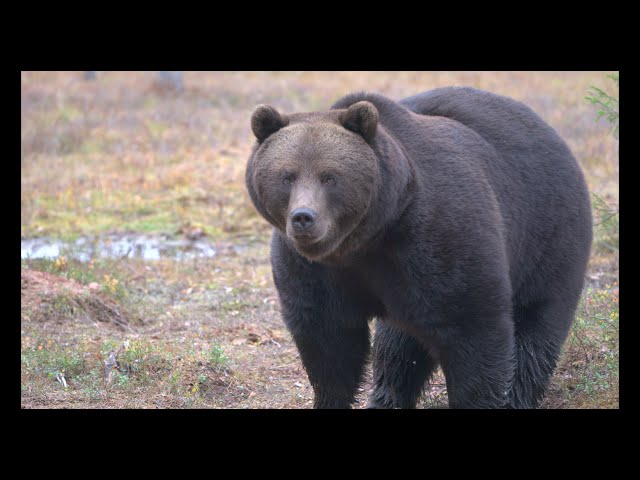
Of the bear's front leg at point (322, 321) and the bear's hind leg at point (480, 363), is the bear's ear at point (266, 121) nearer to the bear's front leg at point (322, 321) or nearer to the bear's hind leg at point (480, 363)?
the bear's front leg at point (322, 321)

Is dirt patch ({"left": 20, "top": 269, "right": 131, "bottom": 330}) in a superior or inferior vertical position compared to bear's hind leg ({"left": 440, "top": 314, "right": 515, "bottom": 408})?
inferior

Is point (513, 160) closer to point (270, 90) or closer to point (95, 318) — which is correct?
point (95, 318)

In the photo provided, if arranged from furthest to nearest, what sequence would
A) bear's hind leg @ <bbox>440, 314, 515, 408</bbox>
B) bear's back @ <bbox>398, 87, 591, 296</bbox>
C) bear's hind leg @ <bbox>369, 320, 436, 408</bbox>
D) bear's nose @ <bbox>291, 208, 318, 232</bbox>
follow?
bear's hind leg @ <bbox>369, 320, 436, 408</bbox>, bear's back @ <bbox>398, 87, 591, 296</bbox>, bear's hind leg @ <bbox>440, 314, 515, 408</bbox>, bear's nose @ <bbox>291, 208, 318, 232</bbox>

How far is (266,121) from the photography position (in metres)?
5.43

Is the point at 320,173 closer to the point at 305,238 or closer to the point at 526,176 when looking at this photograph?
the point at 305,238

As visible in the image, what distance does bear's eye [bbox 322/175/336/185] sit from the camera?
517cm

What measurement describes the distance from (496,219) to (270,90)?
58.2ft

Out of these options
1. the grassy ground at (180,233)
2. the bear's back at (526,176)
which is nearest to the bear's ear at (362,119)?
the bear's back at (526,176)

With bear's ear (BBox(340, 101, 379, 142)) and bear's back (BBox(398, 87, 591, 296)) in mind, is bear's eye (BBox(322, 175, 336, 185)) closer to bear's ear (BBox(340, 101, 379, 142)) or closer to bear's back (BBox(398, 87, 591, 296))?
bear's ear (BBox(340, 101, 379, 142))

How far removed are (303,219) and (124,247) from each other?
7960 millimetres

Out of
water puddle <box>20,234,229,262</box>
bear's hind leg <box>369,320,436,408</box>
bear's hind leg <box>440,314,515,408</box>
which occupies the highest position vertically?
bear's hind leg <box>440,314,515,408</box>

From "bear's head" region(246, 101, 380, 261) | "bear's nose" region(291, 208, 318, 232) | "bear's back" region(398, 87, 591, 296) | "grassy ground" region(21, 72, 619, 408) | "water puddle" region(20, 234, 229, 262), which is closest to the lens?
"bear's nose" region(291, 208, 318, 232)

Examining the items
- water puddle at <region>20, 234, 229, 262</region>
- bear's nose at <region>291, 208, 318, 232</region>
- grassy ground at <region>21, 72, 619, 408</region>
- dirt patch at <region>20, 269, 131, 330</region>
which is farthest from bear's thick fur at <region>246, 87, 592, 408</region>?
water puddle at <region>20, 234, 229, 262</region>

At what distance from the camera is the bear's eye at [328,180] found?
204 inches
